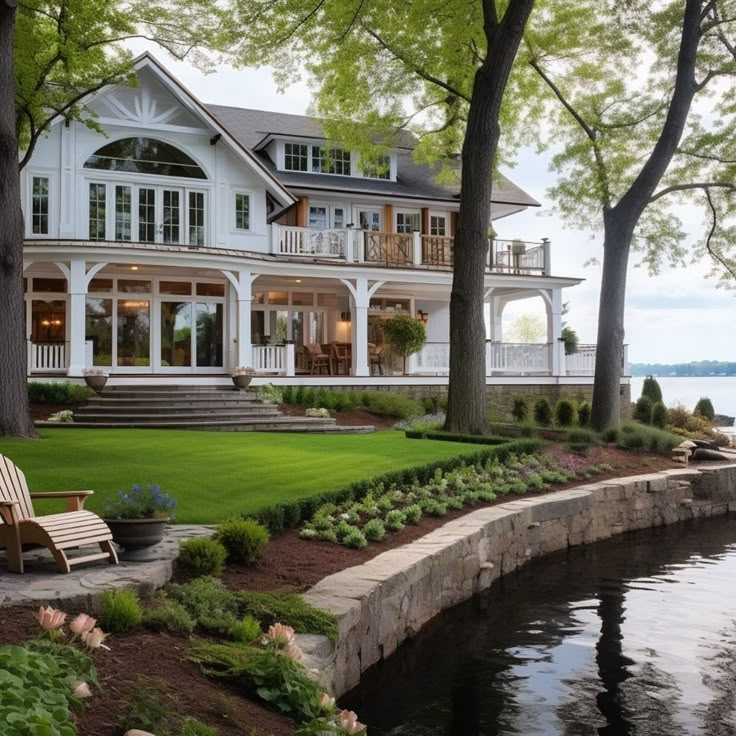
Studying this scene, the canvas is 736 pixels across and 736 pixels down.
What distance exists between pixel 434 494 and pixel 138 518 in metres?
5.20

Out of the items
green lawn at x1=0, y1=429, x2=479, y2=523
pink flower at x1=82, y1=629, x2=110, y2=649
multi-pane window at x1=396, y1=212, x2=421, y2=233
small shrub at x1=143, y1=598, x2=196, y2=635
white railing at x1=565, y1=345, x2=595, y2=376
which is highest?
multi-pane window at x1=396, y1=212, x2=421, y2=233

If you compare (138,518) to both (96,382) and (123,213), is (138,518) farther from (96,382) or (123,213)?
(123,213)

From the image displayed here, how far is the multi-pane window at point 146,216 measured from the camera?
23.3 m

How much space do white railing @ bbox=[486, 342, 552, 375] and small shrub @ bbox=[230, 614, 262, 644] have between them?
20666 millimetres

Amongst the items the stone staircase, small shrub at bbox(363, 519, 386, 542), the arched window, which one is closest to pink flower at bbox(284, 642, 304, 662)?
small shrub at bbox(363, 519, 386, 542)

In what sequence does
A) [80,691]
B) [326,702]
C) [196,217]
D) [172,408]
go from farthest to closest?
1. [196,217]
2. [172,408]
3. [326,702]
4. [80,691]

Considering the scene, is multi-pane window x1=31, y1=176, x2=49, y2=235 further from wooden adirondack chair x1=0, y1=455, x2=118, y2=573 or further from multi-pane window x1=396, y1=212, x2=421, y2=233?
wooden adirondack chair x1=0, y1=455, x2=118, y2=573

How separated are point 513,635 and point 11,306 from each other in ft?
33.0

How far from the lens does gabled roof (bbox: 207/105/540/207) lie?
27359 millimetres

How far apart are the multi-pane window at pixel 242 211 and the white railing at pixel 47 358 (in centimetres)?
597

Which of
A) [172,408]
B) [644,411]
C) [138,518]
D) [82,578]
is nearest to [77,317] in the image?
[172,408]

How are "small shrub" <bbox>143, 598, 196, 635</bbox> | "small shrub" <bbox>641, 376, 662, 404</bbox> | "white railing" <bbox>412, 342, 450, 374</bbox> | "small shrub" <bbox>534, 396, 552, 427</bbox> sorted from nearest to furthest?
"small shrub" <bbox>143, 598, 196, 635</bbox> → "small shrub" <bbox>534, 396, 552, 427</bbox> → "small shrub" <bbox>641, 376, 662, 404</bbox> → "white railing" <bbox>412, 342, 450, 374</bbox>

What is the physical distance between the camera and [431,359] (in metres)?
25.1

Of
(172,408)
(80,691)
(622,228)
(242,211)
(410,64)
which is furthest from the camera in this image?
(242,211)
